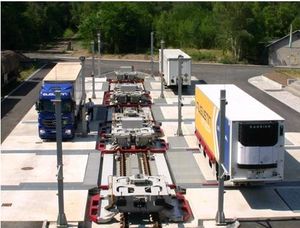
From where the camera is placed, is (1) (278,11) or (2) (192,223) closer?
(2) (192,223)

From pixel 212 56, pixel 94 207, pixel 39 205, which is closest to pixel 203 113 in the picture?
pixel 94 207

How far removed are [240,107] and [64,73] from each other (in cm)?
1287

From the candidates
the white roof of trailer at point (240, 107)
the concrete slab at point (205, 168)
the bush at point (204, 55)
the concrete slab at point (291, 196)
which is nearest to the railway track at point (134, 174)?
the concrete slab at point (205, 168)

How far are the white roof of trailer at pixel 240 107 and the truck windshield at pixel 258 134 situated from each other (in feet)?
0.74

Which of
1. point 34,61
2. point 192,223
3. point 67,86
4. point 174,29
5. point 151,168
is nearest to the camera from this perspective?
point 192,223

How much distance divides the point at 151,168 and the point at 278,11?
56851mm

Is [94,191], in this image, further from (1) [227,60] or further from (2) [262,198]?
(1) [227,60]

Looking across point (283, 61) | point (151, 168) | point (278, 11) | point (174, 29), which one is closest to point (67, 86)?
point (151, 168)

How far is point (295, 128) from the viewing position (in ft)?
104

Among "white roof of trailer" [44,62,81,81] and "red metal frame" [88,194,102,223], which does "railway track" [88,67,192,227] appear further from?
"white roof of trailer" [44,62,81,81]

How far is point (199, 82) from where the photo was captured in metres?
48.8

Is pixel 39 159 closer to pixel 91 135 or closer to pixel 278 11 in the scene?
pixel 91 135

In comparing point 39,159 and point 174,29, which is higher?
point 174,29

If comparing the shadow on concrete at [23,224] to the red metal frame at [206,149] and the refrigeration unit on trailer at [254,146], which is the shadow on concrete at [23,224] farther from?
the red metal frame at [206,149]
